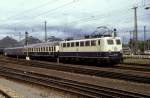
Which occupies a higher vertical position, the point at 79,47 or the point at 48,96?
the point at 79,47

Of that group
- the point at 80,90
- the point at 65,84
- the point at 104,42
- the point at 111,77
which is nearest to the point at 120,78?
the point at 111,77

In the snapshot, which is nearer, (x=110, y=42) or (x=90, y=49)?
(x=110, y=42)

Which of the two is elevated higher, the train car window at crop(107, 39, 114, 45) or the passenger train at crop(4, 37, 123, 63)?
the train car window at crop(107, 39, 114, 45)

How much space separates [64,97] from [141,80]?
5.91 metres

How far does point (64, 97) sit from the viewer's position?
647 inches

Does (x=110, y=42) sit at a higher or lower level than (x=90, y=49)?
higher

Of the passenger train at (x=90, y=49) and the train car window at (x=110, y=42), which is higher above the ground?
the train car window at (x=110, y=42)

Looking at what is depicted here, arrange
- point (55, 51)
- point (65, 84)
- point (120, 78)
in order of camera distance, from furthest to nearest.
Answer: point (55, 51)
point (120, 78)
point (65, 84)

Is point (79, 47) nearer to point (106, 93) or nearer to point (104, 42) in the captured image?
point (104, 42)

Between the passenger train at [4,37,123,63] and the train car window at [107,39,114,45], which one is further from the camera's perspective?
the train car window at [107,39,114,45]

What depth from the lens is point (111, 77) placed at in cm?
2372

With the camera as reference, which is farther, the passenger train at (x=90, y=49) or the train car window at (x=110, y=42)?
the train car window at (x=110, y=42)

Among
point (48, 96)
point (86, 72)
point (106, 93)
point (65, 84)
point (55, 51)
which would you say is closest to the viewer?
point (106, 93)

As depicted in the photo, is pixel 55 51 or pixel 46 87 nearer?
pixel 46 87
